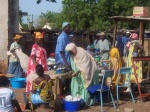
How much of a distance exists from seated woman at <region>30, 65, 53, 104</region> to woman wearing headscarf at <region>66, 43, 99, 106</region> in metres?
1.31

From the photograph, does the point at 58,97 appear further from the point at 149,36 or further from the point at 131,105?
the point at 149,36

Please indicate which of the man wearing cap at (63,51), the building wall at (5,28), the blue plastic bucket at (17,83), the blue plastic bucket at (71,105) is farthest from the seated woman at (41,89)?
the building wall at (5,28)

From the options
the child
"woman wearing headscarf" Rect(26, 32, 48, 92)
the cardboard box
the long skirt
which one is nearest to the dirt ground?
the long skirt

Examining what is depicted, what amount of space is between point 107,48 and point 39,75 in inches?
297

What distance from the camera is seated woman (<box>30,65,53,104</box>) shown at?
26.7ft

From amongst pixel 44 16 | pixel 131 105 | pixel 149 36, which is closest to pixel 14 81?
pixel 131 105

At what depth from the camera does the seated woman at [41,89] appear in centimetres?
815

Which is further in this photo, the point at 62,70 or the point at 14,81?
the point at 14,81

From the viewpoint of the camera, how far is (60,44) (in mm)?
9938

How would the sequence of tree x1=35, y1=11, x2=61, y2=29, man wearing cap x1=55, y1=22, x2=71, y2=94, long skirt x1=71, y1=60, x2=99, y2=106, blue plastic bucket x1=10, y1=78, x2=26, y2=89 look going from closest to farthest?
1. long skirt x1=71, y1=60, x2=99, y2=106
2. man wearing cap x1=55, y1=22, x2=71, y2=94
3. blue plastic bucket x1=10, y1=78, x2=26, y2=89
4. tree x1=35, y1=11, x2=61, y2=29

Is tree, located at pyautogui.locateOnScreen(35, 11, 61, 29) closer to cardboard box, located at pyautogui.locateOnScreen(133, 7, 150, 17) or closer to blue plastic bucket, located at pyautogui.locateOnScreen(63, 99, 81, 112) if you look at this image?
cardboard box, located at pyautogui.locateOnScreen(133, 7, 150, 17)

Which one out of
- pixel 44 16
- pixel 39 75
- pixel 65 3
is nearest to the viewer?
pixel 39 75

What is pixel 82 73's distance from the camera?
31.2ft

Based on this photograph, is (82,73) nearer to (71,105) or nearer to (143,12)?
(71,105)
